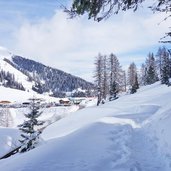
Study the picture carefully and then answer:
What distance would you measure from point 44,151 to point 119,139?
150 inches

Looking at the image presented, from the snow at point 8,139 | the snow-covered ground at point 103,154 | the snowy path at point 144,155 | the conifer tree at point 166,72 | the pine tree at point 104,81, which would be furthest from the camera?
the pine tree at point 104,81

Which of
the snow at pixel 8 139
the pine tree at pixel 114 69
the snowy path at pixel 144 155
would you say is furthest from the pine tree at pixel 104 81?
the snowy path at pixel 144 155

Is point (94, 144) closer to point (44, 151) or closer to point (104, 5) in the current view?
point (44, 151)

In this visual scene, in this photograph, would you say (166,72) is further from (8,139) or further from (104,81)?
(104,81)

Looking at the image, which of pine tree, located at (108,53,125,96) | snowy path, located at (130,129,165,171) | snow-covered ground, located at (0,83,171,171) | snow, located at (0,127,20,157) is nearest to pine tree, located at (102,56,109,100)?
pine tree, located at (108,53,125,96)

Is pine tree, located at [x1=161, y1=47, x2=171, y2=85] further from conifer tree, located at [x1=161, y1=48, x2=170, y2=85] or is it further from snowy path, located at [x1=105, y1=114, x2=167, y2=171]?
snowy path, located at [x1=105, y1=114, x2=167, y2=171]

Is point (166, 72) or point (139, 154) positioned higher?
point (166, 72)

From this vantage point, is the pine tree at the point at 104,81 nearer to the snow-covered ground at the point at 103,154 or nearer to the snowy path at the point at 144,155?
the snowy path at the point at 144,155

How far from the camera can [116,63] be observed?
92750mm

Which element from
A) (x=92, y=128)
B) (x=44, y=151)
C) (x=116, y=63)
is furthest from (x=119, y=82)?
(x=44, y=151)

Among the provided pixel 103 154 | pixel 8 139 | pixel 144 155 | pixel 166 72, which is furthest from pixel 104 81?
pixel 103 154

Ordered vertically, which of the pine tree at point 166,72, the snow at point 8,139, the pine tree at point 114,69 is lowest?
the snow at point 8,139

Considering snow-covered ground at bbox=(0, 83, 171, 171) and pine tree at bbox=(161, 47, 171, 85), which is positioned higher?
pine tree at bbox=(161, 47, 171, 85)

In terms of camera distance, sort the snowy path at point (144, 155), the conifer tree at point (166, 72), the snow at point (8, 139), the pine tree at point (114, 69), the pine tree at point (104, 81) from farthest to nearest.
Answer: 1. the pine tree at point (114, 69)
2. the pine tree at point (104, 81)
3. the snow at point (8, 139)
4. the conifer tree at point (166, 72)
5. the snowy path at point (144, 155)
